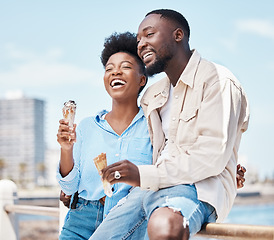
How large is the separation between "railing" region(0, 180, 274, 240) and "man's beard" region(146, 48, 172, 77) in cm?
63

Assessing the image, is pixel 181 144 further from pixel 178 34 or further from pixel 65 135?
pixel 65 135

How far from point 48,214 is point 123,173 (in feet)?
6.13

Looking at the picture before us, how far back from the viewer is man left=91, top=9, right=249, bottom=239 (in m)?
1.72

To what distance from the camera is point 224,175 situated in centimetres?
183

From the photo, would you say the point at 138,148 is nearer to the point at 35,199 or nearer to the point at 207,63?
the point at 207,63

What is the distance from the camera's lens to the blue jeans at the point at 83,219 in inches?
94.7

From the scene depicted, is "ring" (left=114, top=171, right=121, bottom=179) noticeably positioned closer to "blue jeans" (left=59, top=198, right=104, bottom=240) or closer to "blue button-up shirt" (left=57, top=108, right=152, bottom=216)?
"blue button-up shirt" (left=57, top=108, right=152, bottom=216)

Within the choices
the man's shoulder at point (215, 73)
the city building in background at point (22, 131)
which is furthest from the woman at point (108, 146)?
the city building in background at point (22, 131)

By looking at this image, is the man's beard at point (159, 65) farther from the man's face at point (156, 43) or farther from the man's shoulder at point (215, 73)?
the man's shoulder at point (215, 73)

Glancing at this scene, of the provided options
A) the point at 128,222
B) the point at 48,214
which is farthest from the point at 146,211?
the point at 48,214

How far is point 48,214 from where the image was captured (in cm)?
342

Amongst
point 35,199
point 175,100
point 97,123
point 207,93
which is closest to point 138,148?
point 97,123

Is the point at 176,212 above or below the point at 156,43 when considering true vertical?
below

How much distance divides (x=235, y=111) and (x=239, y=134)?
15 centimetres
